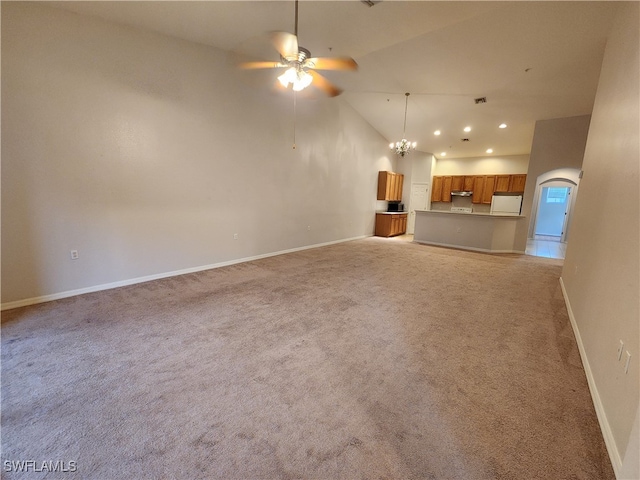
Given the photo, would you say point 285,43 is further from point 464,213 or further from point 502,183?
point 502,183

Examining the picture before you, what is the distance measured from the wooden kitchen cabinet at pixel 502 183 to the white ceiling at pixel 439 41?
2.58 metres

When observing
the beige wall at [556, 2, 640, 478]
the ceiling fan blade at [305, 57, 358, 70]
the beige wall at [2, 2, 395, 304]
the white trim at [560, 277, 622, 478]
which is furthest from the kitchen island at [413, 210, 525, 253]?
the ceiling fan blade at [305, 57, 358, 70]

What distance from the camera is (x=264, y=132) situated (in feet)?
16.3

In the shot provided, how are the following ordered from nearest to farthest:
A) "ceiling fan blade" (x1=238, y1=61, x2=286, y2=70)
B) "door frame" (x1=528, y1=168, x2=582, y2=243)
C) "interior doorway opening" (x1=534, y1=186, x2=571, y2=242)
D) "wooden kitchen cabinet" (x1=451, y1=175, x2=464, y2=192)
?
"ceiling fan blade" (x1=238, y1=61, x2=286, y2=70), "door frame" (x1=528, y1=168, x2=582, y2=243), "wooden kitchen cabinet" (x1=451, y1=175, x2=464, y2=192), "interior doorway opening" (x1=534, y1=186, x2=571, y2=242)

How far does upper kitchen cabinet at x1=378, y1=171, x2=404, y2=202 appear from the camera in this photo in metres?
8.63

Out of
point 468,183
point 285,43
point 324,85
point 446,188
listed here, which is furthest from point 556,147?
point 285,43

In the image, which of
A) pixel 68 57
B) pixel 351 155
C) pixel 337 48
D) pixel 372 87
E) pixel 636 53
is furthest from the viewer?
pixel 351 155

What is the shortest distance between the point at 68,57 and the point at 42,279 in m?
2.58

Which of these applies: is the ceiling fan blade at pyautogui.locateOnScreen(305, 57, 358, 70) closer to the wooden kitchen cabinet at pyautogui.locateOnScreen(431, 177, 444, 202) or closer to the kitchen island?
the kitchen island

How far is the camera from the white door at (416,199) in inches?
381

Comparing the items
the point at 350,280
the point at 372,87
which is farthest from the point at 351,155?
the point at 350,280

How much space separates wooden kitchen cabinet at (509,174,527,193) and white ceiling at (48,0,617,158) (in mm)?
2528

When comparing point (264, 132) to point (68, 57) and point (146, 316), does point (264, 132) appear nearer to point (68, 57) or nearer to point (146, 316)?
point (68, 57)

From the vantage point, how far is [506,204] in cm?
870
